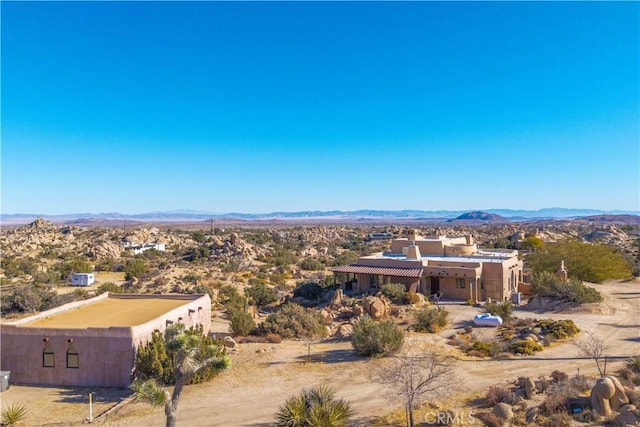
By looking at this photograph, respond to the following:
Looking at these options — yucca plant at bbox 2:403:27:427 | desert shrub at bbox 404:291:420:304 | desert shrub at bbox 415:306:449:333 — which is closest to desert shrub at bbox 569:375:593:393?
desert shrub at bbox 415:306:449:333

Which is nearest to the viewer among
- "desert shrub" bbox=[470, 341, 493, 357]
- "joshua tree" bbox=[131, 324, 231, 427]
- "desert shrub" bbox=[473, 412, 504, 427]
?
"joshua tree" bbox=[131, 324, 231, 427]

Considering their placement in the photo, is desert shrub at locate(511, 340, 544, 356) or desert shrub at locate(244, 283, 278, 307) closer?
desert shrub at locate(511, 340, 544, 356)

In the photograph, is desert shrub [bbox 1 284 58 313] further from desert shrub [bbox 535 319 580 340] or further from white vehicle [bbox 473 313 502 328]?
desert shrub [bbox 535 319 580 340]

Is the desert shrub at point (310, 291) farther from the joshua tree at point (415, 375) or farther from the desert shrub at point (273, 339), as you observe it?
the joshua tree at point (415, 375)

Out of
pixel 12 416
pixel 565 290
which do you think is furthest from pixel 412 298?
pixel 12 416

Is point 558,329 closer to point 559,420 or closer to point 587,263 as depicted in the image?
point 559,420

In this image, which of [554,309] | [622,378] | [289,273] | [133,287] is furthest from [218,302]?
[622,378]

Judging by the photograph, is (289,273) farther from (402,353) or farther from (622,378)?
(622,378)
